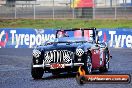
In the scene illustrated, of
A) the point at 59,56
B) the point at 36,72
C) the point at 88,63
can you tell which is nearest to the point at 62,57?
the point at 59,56

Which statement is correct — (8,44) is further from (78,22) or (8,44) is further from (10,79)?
(10,79)

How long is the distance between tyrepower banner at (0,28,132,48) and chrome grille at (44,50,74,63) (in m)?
20.4

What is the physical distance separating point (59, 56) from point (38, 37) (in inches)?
883

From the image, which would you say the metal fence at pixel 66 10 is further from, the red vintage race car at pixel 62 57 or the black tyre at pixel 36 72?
the black tyre at pixel 36 72

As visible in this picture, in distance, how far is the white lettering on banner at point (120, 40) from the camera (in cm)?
3512

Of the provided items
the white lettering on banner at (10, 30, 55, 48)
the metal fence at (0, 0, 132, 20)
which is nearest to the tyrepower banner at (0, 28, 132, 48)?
the white lettering on banner at (10, 30, 55, 48)

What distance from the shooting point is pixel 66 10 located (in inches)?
1854

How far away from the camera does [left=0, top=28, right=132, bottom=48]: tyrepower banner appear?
3566cm

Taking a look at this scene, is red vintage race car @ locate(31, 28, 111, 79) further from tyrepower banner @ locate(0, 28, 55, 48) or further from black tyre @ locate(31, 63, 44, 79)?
tyrepower banner @ locate(0, 28, 55, 48)

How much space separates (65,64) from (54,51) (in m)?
0.44

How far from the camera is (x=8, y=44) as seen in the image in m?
37.2

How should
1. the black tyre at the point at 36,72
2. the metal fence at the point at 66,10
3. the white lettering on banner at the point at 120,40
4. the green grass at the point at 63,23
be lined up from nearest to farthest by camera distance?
1. the black tyre at the point at 36,72
2. the white lettering on banner at the point at 120,40
3. the green grass at the point at 63,23
4. the metal fence at the point at 66,10

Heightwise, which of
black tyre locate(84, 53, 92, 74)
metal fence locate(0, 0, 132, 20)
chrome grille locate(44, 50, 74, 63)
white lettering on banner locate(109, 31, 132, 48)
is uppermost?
metal fence locate(0, 0, 132, 20)

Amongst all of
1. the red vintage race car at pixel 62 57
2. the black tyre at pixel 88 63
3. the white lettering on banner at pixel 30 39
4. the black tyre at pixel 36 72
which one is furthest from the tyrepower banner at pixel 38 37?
the black tyre at pixel 36 72
